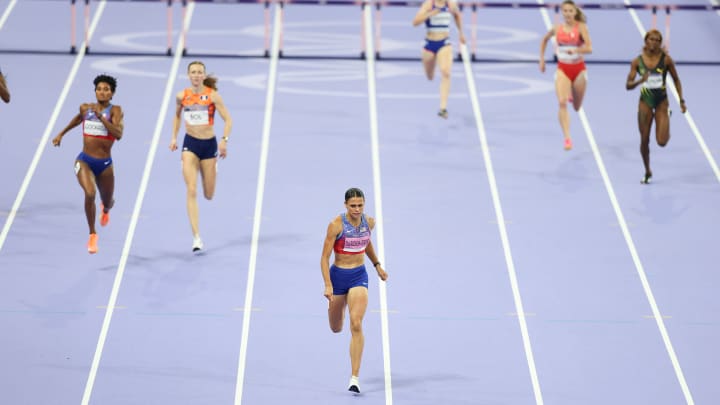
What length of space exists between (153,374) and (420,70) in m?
8.59

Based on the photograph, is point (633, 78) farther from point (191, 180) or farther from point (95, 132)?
point (95, 132)

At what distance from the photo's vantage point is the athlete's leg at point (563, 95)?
18.6 meters

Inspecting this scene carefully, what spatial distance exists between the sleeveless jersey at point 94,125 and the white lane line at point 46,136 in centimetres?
173

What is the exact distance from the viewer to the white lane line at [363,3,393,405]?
47.0 feet

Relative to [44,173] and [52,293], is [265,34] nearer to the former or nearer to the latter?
[44,173]

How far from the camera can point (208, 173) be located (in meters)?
16.3

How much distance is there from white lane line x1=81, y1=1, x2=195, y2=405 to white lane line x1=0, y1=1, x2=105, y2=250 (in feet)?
3.82

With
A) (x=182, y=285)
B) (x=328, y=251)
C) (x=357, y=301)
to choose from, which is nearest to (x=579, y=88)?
(x=182, y=285)

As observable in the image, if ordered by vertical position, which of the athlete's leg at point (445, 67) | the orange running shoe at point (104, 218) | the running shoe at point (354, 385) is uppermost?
the athlete's leg at point (445, 67)

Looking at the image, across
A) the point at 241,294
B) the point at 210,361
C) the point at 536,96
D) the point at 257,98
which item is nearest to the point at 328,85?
the point at 257,98

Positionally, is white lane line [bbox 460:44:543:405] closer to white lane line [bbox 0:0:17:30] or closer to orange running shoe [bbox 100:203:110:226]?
orange running shoe [bbox 100:203:110:226]

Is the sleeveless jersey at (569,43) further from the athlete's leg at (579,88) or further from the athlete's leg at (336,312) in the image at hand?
the athlete's leg at (336,312)

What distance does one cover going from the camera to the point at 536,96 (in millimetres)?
20766

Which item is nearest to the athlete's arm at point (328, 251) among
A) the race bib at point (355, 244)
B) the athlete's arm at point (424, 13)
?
the race bib at point (355, 244)
